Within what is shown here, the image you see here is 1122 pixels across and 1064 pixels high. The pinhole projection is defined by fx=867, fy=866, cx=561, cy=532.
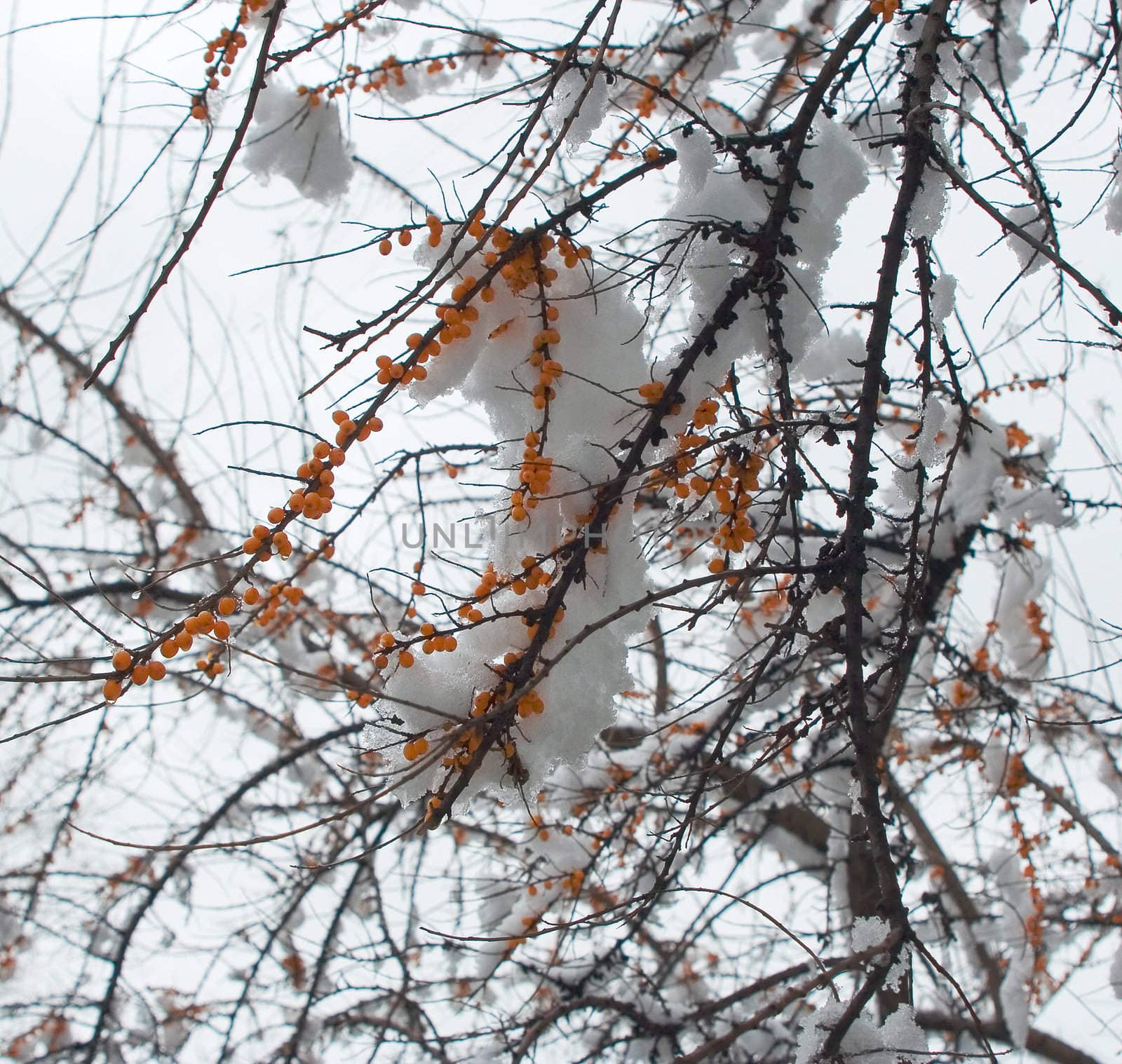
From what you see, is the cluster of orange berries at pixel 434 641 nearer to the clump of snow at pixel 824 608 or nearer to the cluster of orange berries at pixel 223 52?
the cluster of orange berries at pixel 223 52

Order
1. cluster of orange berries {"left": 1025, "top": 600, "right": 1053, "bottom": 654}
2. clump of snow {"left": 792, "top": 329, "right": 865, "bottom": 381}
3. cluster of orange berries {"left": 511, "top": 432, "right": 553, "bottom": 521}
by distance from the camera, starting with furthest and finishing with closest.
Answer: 1. cluster of orange berries {"left": 1025, "top": 600, "right": 1053, "bottom": 654}
2. clump of snow {"left": 792, "top": 329, "right": 865, "bottom": 381}
3. cluster of orange berries {"left": 511, "top": 432, "right": 553, "bottom": 521}

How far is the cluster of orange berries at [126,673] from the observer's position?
0.99 metres

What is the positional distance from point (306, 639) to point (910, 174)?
2.45 m

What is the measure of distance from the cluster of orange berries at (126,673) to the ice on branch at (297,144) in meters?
2.02

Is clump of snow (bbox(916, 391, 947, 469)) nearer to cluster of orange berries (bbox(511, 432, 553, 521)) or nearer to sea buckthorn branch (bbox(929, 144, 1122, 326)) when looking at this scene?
sea buckthorn branch (bbox(929, 144, 1122, 326))

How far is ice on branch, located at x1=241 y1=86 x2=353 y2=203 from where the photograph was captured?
263 centimetres

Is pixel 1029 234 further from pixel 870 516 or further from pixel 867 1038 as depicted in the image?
pixel 867 1038

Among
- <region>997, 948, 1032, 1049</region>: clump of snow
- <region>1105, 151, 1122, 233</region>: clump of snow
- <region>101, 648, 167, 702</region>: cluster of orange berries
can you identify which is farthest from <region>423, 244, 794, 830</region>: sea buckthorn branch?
<region>997, 948, 1032, 1049</region>: clump of snow

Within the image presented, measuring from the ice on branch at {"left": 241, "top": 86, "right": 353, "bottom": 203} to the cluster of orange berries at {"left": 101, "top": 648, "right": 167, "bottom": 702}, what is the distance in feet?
6.62

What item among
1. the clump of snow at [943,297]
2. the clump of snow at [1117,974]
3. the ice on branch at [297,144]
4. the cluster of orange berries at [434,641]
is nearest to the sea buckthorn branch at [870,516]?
the clump of snow at [943,297]

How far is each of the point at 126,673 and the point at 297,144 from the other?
2.19 meters

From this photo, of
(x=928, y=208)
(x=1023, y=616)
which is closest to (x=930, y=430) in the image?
(x=928, y=208)

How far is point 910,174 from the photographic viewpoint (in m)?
1.50

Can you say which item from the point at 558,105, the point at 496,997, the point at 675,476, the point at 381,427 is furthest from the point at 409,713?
the point at 496,997
